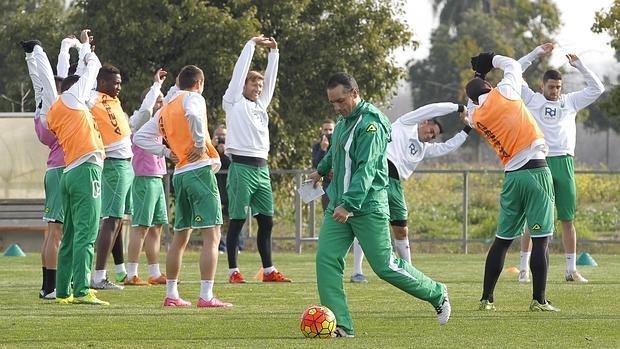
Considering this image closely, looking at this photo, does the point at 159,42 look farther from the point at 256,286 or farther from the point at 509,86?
the point at 509,86

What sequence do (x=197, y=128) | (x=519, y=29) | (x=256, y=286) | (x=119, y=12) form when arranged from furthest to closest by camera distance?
(x=519, y=29) → (x=119, y=12) → (x=256, y=286) → (x=197, y=128)

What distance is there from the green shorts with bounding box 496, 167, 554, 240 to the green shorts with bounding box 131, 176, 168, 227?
4379 mm

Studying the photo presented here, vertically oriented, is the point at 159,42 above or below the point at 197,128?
above

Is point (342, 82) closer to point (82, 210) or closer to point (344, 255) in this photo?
point (344, 255)

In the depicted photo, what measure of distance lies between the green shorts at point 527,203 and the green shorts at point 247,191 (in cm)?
379

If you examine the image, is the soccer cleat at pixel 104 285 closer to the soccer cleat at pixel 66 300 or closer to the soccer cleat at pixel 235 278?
the soccer cleat at pixel 235 278

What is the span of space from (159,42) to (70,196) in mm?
18614

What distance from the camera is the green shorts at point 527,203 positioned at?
12188 millimetres

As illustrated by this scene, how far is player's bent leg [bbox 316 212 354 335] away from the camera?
10188 millimetres

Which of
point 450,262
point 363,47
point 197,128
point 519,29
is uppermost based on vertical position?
point 519,29

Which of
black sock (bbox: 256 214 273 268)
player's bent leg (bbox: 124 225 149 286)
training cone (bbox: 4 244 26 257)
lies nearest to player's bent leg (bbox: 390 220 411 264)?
black sock (bbox: 256 214 273 268)

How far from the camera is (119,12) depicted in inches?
1198

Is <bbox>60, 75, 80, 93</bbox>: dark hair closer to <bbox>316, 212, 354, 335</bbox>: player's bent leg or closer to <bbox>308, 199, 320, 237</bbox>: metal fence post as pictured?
<bbox>316, 212, 354, 335</bbox>: player's bent leg

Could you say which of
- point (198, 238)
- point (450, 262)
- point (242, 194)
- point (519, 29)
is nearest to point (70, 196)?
point (242, 194)
